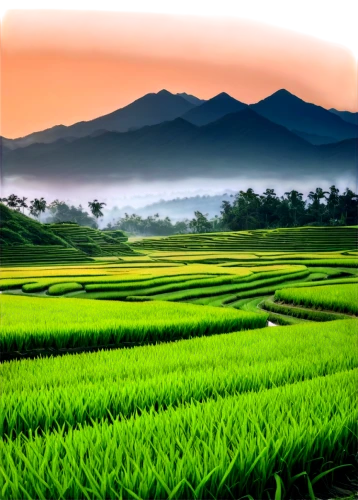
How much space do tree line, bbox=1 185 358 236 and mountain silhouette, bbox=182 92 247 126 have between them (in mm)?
1333

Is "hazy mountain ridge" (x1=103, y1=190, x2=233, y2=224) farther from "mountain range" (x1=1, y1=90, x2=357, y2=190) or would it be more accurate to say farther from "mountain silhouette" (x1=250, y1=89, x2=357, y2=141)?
"mountain silhouette" (x1=250, y1=89, x2=357, y2=141)

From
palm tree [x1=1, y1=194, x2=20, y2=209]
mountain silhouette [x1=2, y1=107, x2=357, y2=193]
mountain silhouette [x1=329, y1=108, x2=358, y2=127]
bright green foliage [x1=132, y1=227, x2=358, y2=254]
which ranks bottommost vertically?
bright green foliage [x1=132, y1=227, x2=358, y2=254]

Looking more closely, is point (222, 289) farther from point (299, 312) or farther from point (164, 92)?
point (164, 92)

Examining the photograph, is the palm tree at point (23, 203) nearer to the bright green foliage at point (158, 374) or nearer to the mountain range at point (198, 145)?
the mountain range at point (198, 145)

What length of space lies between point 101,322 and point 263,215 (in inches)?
133

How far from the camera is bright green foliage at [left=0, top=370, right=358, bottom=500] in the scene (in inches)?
86.4

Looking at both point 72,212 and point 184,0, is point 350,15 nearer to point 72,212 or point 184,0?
point 184,0

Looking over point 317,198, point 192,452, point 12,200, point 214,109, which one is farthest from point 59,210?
point 192,452

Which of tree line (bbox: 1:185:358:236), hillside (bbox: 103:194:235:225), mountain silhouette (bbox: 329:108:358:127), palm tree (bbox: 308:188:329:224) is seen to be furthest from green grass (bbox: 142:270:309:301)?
mountain silhouette (bbox: 329:108:358:127)

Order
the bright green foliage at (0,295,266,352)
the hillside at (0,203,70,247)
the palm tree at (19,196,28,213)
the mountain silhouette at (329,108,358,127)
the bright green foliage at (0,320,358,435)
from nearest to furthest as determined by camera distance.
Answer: the bright green foliage at (0,320,358,435)
the bright green foliage at (0,295,266,352)
the hillside at (0,203,70,247)
the palm tree at (19,196,28,213)
the mountain silhouette at (329,108,358,127)

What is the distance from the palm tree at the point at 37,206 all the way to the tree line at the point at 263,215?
107 centimetres

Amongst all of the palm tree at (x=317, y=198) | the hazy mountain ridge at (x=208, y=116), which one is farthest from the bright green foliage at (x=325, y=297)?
the hazy mountain ridge at (x=208, y=116)

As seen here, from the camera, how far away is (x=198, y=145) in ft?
27.3

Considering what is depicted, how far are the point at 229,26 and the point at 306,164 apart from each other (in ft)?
9.73
